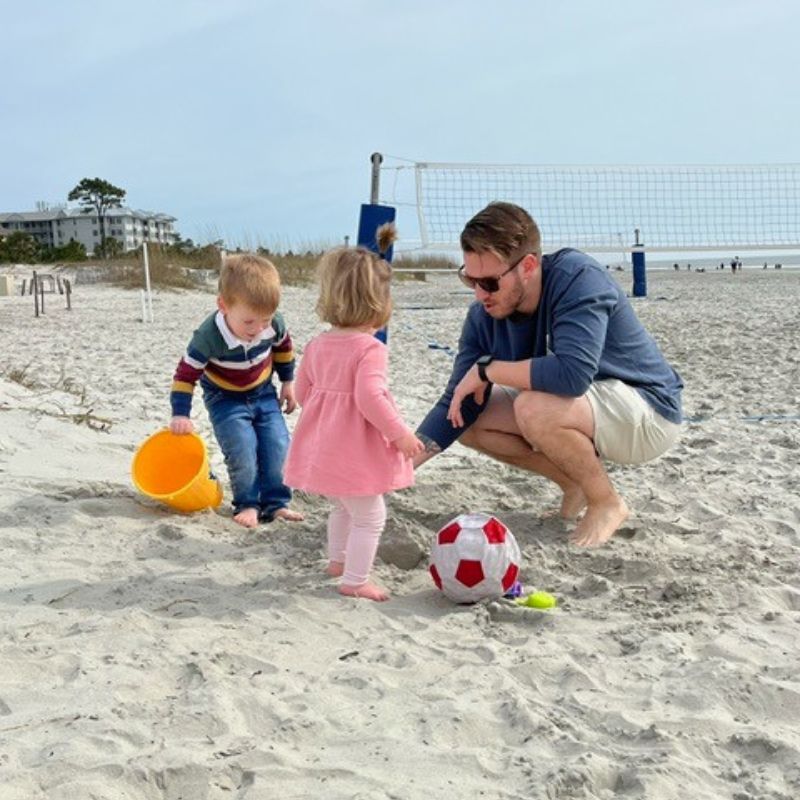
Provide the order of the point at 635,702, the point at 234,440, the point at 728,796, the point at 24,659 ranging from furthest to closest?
the point at 234,440 < the point at 24,659 < the point at 635,702 < the point at 728,796

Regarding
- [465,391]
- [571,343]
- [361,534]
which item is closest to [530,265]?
[571,343]

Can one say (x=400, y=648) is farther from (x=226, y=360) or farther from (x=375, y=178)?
(x=375, y=178)

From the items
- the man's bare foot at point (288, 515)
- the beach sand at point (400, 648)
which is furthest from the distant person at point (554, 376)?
the man's bare foot at point (288, 515)

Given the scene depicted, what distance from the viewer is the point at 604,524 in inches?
137

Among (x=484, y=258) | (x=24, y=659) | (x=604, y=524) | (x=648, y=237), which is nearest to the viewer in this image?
(x=24, y=659)

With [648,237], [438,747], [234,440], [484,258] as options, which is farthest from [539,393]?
[648,237]

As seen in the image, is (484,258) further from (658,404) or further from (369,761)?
(369,761)

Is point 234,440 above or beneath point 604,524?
above

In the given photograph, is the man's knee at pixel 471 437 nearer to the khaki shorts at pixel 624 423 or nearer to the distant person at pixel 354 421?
the khaki shorts at pixel 624 423

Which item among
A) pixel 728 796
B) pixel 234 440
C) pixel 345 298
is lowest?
pixel 728 796

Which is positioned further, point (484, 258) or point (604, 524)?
point (604, 524)

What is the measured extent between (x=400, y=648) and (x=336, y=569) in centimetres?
63

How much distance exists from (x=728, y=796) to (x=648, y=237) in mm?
13385

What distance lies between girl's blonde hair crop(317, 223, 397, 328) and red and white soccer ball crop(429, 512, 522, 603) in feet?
2.25
